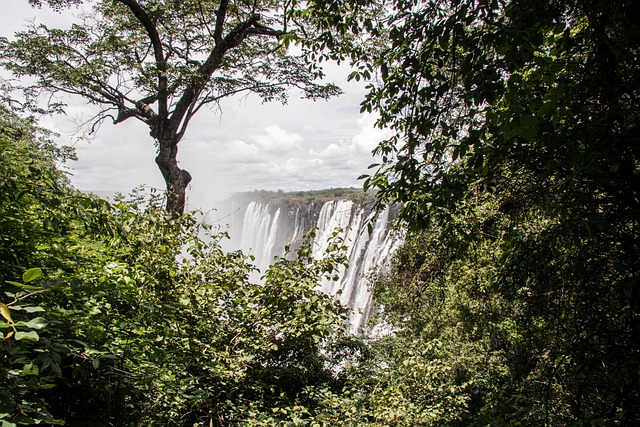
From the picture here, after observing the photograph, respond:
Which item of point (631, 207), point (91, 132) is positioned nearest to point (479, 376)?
point (631, 207)

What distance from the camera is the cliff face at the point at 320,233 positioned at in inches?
810

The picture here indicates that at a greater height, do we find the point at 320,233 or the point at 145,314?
the point at 145,314

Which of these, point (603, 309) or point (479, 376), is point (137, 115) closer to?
point (603, 309)

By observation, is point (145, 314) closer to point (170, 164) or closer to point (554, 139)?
point (554, 139)

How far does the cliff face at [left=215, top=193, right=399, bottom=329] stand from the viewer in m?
20.6

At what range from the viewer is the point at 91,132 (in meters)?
9.28

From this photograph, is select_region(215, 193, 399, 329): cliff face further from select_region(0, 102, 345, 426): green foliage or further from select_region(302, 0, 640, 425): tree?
select_region(302, 0, 640, 425): tree

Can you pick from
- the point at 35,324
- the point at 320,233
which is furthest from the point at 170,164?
the point at 320,233

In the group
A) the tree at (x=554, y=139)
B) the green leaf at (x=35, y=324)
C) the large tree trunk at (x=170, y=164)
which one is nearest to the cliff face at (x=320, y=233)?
the large tree trunk at (x=170, y=164)

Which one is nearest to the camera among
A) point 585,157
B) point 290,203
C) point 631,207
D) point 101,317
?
point 585,157

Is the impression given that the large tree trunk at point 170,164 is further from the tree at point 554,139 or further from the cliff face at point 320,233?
the cliff face at point 320,233

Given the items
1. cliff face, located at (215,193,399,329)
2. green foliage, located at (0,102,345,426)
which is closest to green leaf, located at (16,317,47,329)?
green foliage, located at (0,102,345,426)

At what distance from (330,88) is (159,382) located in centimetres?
871

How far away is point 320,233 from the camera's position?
26406mm
